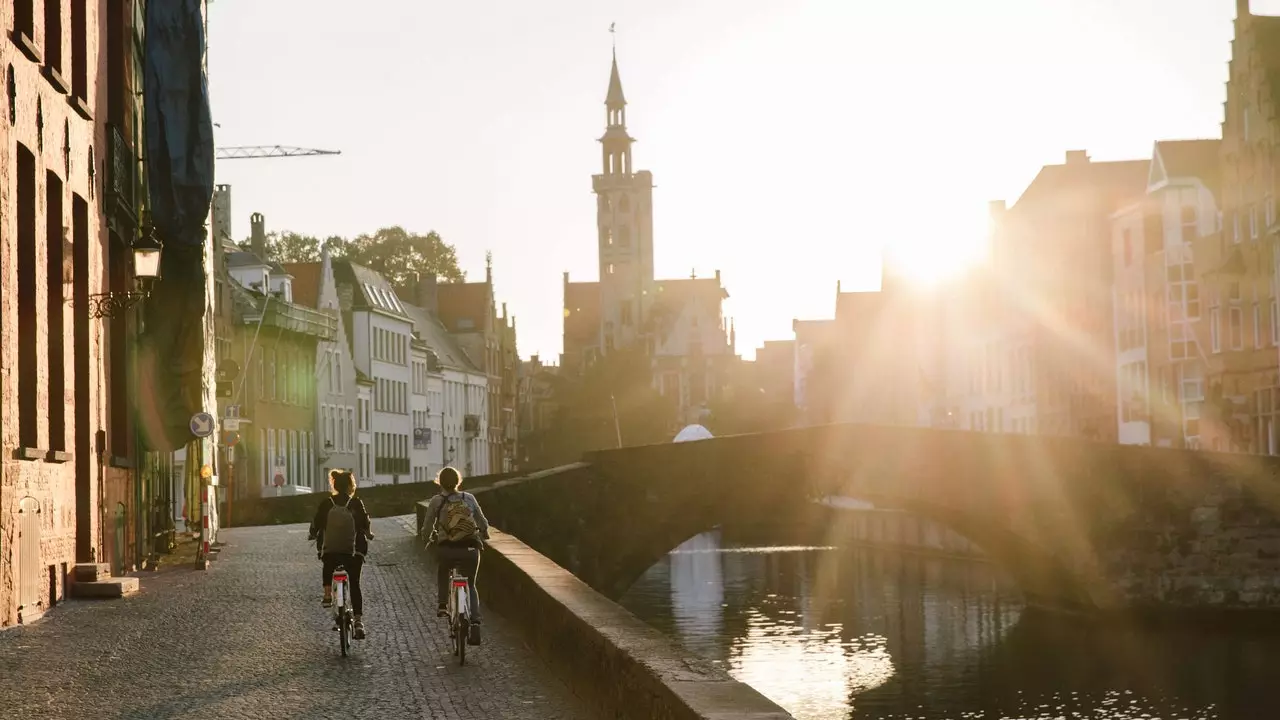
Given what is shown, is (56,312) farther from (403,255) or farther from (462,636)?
(403,255)

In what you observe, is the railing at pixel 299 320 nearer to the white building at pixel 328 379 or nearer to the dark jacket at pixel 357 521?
the white building at pixel 328 379

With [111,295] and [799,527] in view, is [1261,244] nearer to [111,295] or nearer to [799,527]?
[111,295]

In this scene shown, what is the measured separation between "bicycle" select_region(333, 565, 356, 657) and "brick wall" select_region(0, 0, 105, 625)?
300 centimetres

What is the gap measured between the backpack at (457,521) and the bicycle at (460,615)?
1.51 feet

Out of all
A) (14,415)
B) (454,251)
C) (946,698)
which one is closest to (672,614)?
(946,698)

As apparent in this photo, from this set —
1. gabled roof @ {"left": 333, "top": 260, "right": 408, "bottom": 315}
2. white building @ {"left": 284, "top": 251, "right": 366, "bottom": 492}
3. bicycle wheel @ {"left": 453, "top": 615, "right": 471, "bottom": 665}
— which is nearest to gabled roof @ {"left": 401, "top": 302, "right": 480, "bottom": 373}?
gabled roof @ {"left": 333, "top": 260, "right": 408, "bottom": 315}

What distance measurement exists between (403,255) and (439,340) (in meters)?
4.88

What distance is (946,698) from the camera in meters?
31.5

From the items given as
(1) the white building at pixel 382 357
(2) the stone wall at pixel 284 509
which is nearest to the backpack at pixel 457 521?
(2) the stone wall at pixel 284 509

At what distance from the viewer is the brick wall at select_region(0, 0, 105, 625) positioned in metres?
18.3

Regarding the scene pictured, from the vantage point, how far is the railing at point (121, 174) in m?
25.5

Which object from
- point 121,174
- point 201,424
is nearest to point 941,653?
point 201,424

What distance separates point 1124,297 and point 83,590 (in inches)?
2032

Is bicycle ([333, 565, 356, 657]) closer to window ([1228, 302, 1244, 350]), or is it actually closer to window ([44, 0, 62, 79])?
window ([44, 0, 62, 79])
